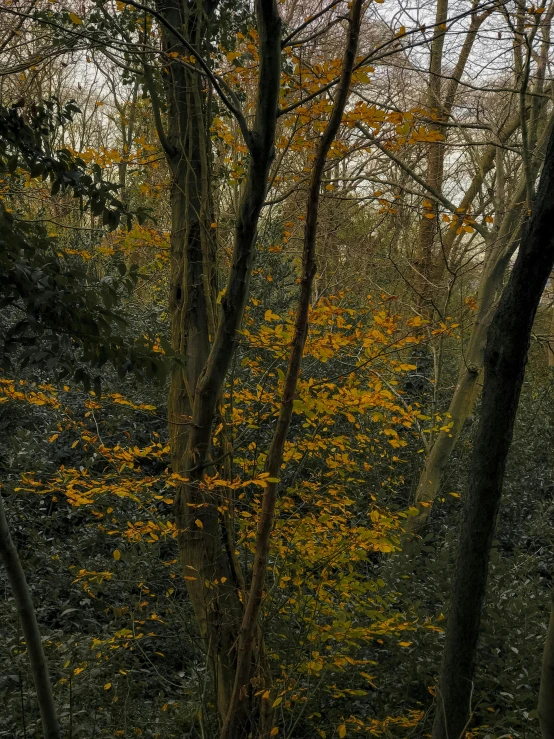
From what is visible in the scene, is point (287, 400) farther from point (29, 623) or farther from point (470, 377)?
point (470, 377)

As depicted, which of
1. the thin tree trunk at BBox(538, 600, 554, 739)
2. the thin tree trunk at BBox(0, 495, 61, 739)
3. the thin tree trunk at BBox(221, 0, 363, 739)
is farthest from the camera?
the thin tree trunk at BBox(221, 0, 363, 739)

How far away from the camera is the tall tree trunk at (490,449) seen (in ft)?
7.10

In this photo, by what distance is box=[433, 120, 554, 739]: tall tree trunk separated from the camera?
2164mm

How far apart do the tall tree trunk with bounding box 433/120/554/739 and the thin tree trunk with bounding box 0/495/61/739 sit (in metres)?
1.38

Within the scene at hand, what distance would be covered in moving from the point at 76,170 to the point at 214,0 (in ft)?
6.68

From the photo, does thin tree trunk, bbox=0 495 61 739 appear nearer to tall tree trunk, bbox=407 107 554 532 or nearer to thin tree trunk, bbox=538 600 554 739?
thin tree trunk, bbox=538 600 554 739

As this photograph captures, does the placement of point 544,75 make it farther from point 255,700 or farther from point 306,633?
point 255,700

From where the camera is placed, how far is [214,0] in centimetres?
374

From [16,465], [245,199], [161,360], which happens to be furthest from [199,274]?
[16,465]

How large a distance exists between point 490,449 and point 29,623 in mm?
1672

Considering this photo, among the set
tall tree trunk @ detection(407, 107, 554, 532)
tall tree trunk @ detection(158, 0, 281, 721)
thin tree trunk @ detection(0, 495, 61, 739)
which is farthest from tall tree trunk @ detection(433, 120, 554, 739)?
tall tree trunk @ detection(407, 107, 554, 532)

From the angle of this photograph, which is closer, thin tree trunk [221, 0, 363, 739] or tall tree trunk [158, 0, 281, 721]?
thin tree trunk [221, 0, 363, 739]

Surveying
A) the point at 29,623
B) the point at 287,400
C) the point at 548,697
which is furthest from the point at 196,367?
the point at 548,697

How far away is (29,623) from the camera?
2174 millimetres
